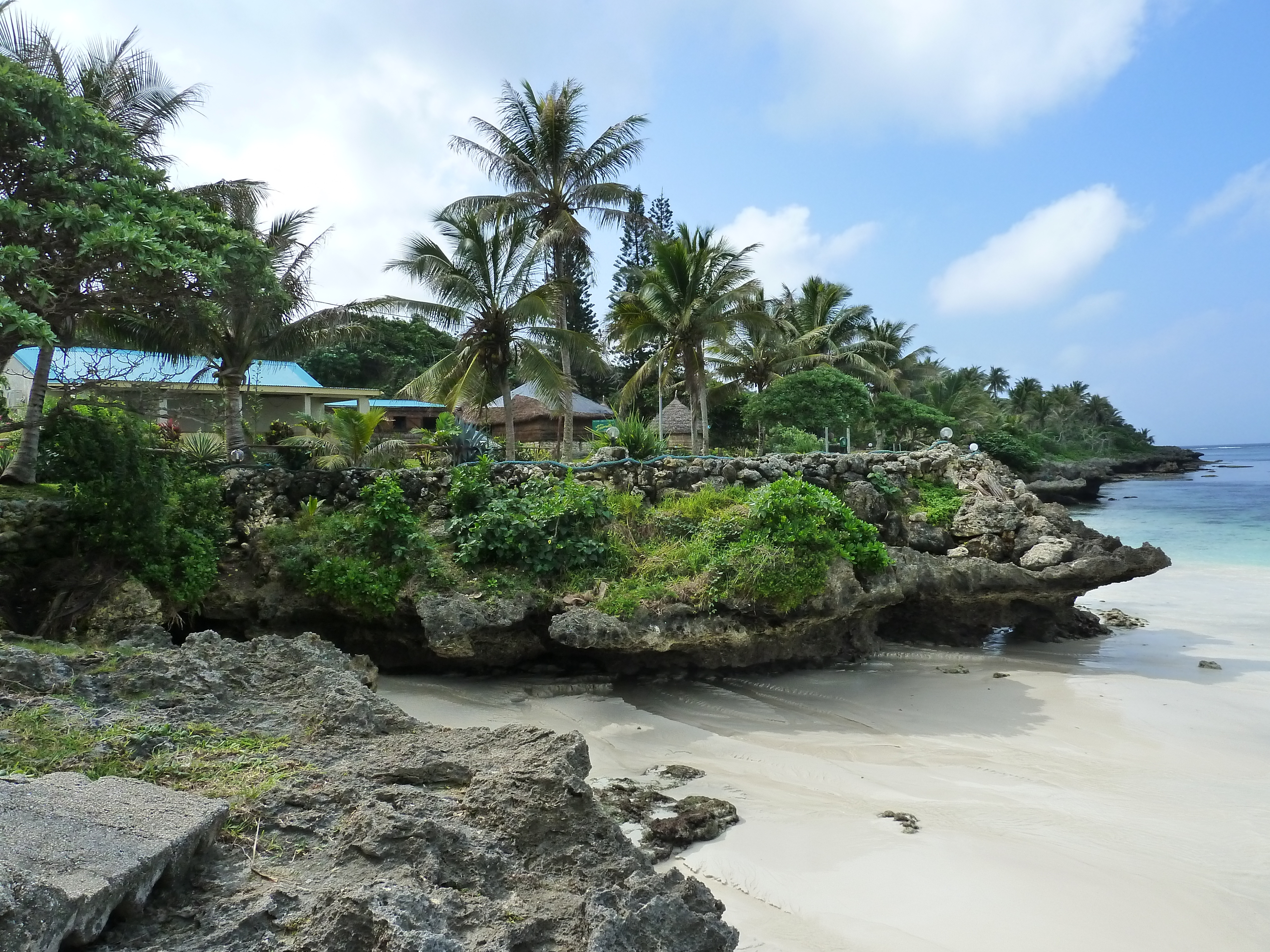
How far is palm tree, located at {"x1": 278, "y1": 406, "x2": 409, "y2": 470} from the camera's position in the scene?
1439cm

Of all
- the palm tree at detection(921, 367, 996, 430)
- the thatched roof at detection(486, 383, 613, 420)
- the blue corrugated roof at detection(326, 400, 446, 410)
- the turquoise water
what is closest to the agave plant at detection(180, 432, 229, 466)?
the blue corrugated roof at detection(326, 400, 446, 410)

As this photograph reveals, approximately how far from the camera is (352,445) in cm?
1507

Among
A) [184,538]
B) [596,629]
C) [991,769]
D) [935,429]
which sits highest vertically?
[935,429]

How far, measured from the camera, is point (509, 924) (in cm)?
273

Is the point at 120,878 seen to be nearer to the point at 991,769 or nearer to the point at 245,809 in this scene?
the point at 245,809

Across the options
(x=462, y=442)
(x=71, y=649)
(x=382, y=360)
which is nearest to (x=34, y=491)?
(x=71, y=649)

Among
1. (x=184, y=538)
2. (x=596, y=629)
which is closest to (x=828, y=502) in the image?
(x=596, y=629)

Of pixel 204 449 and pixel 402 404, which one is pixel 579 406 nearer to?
pixel 402 404

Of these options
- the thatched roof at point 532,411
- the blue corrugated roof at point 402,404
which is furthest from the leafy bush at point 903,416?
the blue corrugated roof at point 402,404

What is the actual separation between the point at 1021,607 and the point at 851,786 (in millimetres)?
7803

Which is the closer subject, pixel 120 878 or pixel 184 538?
pixel 120 878

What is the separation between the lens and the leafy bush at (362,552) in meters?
9.25

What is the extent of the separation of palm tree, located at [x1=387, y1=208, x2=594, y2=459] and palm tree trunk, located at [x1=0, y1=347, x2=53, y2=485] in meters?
8.61

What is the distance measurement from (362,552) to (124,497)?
259 centimetres
